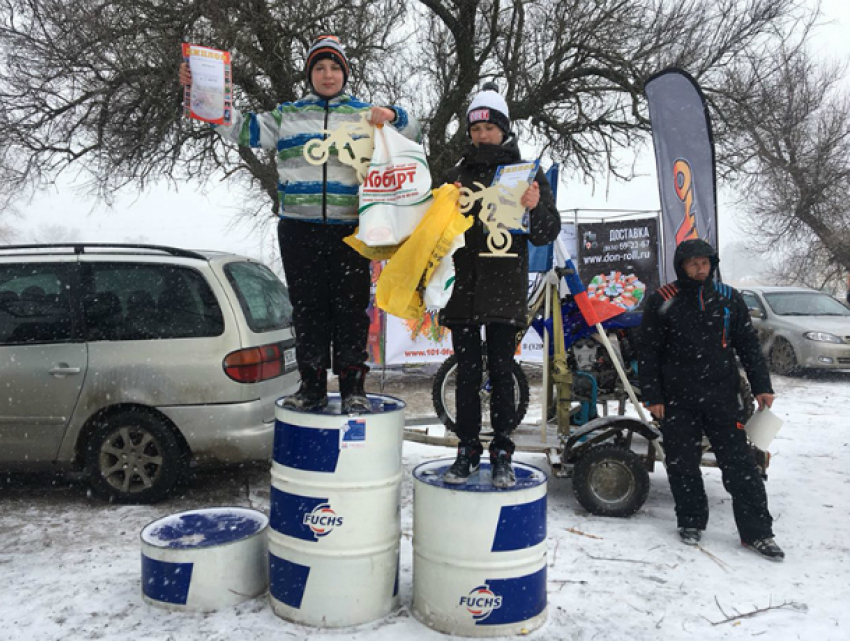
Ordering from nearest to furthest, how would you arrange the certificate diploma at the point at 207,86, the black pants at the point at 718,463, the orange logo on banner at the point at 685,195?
1. the certificate diploma at the point at 207,86
2. the black pants at the point at 718,463
3. the orange logo on banner at the point at 685,195

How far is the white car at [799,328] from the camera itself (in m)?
11.3

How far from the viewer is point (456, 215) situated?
3131mm

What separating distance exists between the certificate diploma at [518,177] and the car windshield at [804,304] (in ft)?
35.5

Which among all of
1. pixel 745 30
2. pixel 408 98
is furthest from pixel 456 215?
pixel 745 30

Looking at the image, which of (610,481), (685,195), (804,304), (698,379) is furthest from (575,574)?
(804,304)

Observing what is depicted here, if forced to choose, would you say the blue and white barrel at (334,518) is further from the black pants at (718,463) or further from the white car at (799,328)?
the white car at (799,328)

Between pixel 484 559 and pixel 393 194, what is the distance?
168 cm

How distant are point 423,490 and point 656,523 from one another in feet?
Answer: 7.10

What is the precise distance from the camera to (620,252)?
11.4m

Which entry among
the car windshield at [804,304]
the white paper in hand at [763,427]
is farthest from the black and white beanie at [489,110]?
the car windshield at [804,304]

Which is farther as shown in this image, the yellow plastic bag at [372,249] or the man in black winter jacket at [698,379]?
the man in black winter jacket at [698,379]

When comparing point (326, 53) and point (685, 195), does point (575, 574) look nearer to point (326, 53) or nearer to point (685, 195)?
point (326, 53)

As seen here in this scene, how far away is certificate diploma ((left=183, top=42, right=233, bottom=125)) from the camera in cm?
326

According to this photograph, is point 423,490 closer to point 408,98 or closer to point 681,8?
point 408,98
